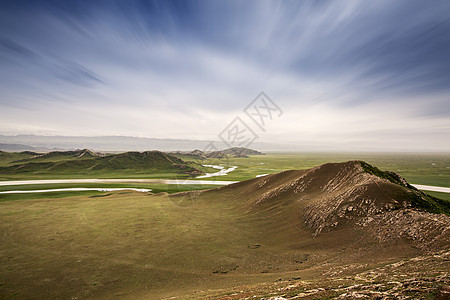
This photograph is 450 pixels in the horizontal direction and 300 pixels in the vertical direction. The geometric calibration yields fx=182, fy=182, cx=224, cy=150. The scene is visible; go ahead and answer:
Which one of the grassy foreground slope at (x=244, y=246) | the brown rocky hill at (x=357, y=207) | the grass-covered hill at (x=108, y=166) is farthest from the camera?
the grass-covered hill at (x=108, y=166)

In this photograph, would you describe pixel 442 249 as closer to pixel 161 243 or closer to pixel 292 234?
pixel 292 234

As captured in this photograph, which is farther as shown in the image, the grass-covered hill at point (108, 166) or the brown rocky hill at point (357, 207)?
the grass-covered hill at point (108, 166)

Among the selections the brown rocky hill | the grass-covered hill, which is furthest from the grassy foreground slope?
the grass-covered hill

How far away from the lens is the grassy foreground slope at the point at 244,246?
12.9 meters

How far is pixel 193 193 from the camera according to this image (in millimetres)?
48000

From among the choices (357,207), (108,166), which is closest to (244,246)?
(357,207)

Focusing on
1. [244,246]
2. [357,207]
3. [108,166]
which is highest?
[357,207]

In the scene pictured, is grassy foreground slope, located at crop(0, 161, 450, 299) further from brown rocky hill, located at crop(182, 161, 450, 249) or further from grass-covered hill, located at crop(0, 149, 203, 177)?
grass-covered hill, located at crop(0, 149, 203, 177)

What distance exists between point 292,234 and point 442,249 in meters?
12.2

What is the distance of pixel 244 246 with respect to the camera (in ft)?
68.9

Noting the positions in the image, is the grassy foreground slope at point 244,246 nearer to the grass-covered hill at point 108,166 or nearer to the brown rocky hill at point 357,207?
the brown rocky hill at point 357,207

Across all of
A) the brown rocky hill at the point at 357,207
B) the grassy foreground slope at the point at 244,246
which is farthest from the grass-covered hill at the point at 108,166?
the brown rocky hill at the point at 357,207

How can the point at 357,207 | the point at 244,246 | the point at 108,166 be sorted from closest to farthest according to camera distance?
the point at 244,246 < the point at 357,207 < the point at 108,166

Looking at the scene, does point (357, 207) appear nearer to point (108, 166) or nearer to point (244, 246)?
point (244, 246)
